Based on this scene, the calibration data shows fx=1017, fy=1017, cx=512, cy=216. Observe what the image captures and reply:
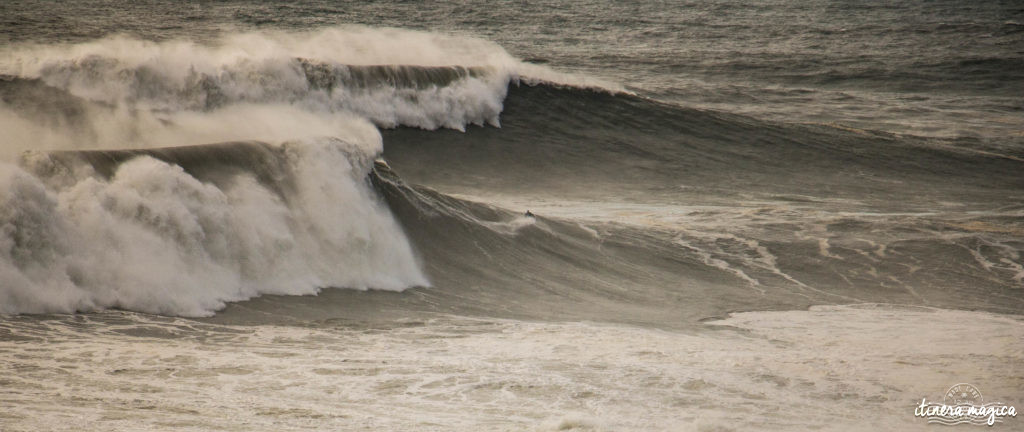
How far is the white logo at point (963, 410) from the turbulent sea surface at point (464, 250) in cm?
11

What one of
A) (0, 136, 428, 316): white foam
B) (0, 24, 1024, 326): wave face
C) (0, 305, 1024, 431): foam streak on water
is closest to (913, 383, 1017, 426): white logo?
(0, 305, 1024, 431): foam streak on water

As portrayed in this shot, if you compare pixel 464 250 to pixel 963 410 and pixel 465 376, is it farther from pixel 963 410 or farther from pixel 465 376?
pixel 963 410

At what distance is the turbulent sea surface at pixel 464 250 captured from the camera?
5.66 m

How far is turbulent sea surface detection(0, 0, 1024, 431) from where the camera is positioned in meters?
5.66

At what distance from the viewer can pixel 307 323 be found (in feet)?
23.6

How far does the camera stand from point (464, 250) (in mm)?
10109

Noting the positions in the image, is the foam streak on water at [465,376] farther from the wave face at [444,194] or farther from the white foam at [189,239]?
the wave face at [444,194]

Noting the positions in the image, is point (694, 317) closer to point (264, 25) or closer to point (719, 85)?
point (719, 85)

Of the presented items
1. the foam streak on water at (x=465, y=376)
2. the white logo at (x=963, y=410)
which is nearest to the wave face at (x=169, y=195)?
the foam streak on water at (x=465, y=376)

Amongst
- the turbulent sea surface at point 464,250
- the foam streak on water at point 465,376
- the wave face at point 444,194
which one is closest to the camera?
the foam streak on water at point 465,376

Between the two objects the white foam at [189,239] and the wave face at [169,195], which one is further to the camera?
the wave face at [169,195]

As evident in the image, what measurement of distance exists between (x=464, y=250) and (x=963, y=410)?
527cm

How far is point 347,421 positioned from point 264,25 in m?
30.8

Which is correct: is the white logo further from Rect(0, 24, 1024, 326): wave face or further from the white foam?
the white foam
